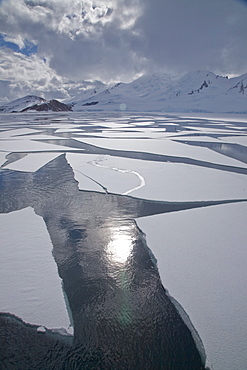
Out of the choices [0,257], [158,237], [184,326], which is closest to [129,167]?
[158,237]

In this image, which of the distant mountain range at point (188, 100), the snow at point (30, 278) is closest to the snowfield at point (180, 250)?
the snow at point (30, 278)

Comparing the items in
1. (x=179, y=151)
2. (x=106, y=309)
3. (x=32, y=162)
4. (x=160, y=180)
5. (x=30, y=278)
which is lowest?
(x=106, y=309)

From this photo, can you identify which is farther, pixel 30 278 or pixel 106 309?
pixel 30 278

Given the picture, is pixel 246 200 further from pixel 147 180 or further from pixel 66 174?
pixel 66 174

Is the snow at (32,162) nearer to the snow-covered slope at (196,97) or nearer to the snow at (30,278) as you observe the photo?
the snow at (30,278)

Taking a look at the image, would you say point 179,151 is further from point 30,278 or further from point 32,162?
point 30,278

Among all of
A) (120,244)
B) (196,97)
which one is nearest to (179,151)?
(120,244)
